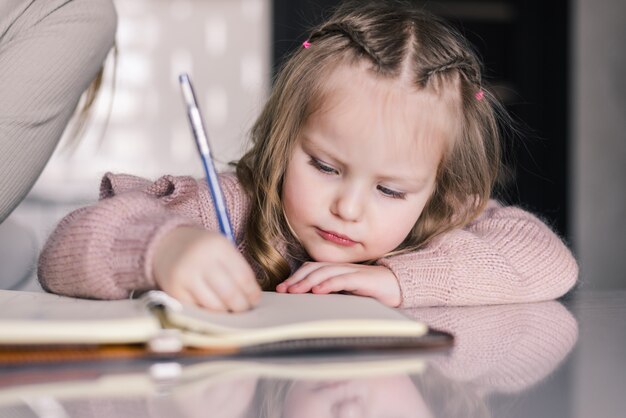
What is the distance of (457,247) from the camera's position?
1018 millimetres

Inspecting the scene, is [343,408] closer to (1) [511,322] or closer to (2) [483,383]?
(2) [483,383]

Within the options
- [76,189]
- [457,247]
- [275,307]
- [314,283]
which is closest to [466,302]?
[457,247]

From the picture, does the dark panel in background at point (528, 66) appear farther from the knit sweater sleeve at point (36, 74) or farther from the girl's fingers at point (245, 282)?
the girl's fingers at point (245, 282)

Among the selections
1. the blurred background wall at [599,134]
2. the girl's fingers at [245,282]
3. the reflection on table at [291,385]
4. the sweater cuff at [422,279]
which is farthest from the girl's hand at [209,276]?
the blurred background wall at [599,134]

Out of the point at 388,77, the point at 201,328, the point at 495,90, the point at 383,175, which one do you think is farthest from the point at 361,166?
the point at 495,90

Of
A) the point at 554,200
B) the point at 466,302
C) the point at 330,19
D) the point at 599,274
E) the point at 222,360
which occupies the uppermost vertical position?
the point at 330,19

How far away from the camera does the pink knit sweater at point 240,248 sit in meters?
0.80

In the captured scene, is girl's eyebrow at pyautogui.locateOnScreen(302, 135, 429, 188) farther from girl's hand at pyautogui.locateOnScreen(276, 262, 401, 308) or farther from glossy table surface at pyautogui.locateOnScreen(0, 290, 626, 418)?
glossy table surface at pyautogui.locateOnScreen(0, 290, 626, 418)

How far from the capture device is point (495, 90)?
3.71m

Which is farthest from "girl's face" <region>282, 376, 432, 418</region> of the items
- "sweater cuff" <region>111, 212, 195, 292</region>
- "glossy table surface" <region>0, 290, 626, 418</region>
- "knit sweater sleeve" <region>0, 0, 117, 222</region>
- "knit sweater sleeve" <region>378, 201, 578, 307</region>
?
"knit sweater sleeve" <region>0, 0, 117, 222</region>

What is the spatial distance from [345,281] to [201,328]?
305 millimetres

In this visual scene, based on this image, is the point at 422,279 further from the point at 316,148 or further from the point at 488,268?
the point at 316,148

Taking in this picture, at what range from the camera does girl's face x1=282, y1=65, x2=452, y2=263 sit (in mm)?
1003

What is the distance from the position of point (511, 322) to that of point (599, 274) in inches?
110
